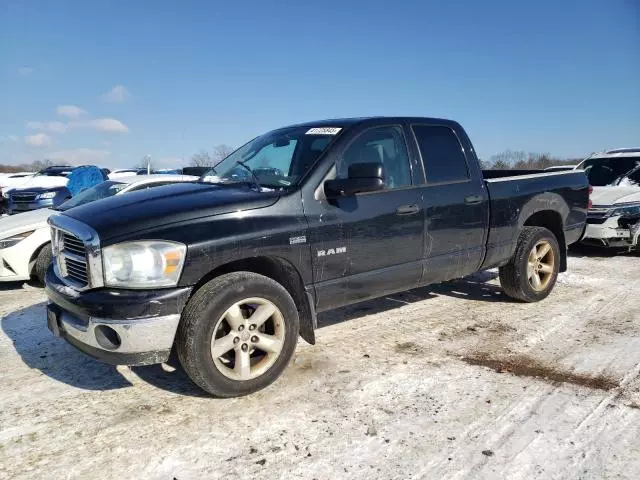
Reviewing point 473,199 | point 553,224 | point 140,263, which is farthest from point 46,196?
point 553,224

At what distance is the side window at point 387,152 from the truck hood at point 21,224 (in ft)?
14.7

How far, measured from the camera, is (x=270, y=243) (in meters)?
3.37

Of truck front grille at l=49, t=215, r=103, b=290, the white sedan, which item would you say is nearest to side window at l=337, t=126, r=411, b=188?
truck front grille at l=49, t=215, r=103, b=290

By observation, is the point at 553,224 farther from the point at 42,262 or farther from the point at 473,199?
the point at 42,262

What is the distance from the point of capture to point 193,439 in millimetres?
2820

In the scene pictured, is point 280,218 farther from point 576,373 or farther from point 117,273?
point 576,373

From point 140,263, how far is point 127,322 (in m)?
0.35

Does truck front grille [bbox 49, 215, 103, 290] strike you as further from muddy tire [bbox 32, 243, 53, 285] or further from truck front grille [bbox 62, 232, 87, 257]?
muddy tire [bbox 32, 243, 53, 285]

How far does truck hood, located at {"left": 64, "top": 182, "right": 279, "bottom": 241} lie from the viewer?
308 cm

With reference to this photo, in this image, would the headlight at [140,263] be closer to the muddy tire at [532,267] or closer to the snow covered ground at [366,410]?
the snow covered ground at [366,410]

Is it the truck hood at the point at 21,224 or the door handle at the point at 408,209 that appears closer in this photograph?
the door handle at the point at 408,209

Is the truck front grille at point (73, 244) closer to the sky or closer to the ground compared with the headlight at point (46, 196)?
closer to the ground

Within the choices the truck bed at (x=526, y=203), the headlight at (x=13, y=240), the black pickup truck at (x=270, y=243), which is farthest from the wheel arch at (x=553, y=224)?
the headlight at (x=13, y=240)

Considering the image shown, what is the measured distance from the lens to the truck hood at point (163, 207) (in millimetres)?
3076
